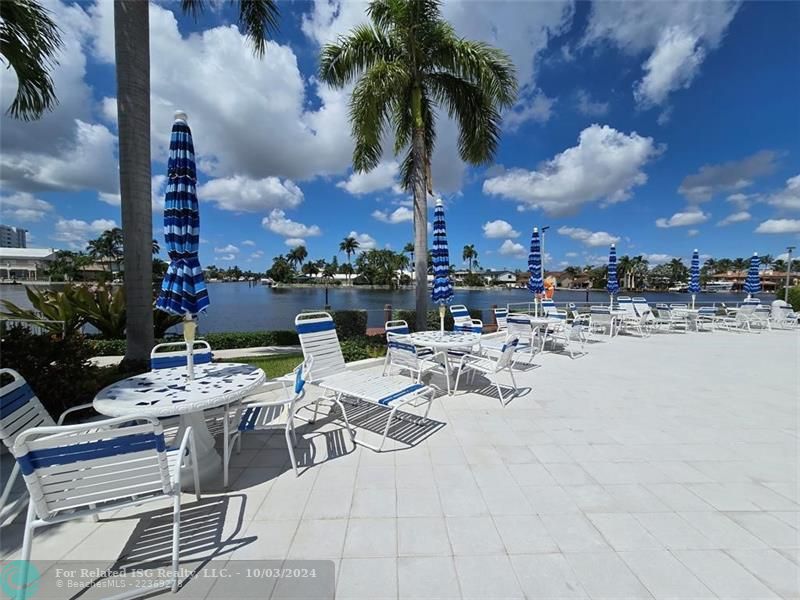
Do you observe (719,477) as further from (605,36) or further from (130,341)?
(605,36)

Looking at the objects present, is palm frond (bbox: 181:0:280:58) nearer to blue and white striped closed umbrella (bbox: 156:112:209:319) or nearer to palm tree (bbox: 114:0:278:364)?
palm tree (bbox: 114:0:278:364)

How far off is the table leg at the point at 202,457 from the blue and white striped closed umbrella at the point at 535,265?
371 inches

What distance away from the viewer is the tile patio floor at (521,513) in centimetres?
183

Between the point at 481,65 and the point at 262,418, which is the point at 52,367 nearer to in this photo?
the point at 262,418

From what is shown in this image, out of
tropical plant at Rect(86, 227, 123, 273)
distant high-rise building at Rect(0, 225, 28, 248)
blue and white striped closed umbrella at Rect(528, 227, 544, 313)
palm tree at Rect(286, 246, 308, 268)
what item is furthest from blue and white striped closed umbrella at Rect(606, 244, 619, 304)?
palm tree at Rect(286, 246, 308, 268)

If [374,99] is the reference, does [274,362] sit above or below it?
below

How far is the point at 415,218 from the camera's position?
8594 mm

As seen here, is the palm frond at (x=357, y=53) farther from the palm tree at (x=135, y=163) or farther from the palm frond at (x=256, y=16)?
the palm tree at (x=135, y=163)

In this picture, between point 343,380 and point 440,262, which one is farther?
point 440,262

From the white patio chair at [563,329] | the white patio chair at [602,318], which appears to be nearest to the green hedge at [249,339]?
the white patio chair at [563,329]

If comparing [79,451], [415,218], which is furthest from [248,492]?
[415,218]

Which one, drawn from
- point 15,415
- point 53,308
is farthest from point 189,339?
point 53,308

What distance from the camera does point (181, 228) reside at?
291cm

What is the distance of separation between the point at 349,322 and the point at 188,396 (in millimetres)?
7310
